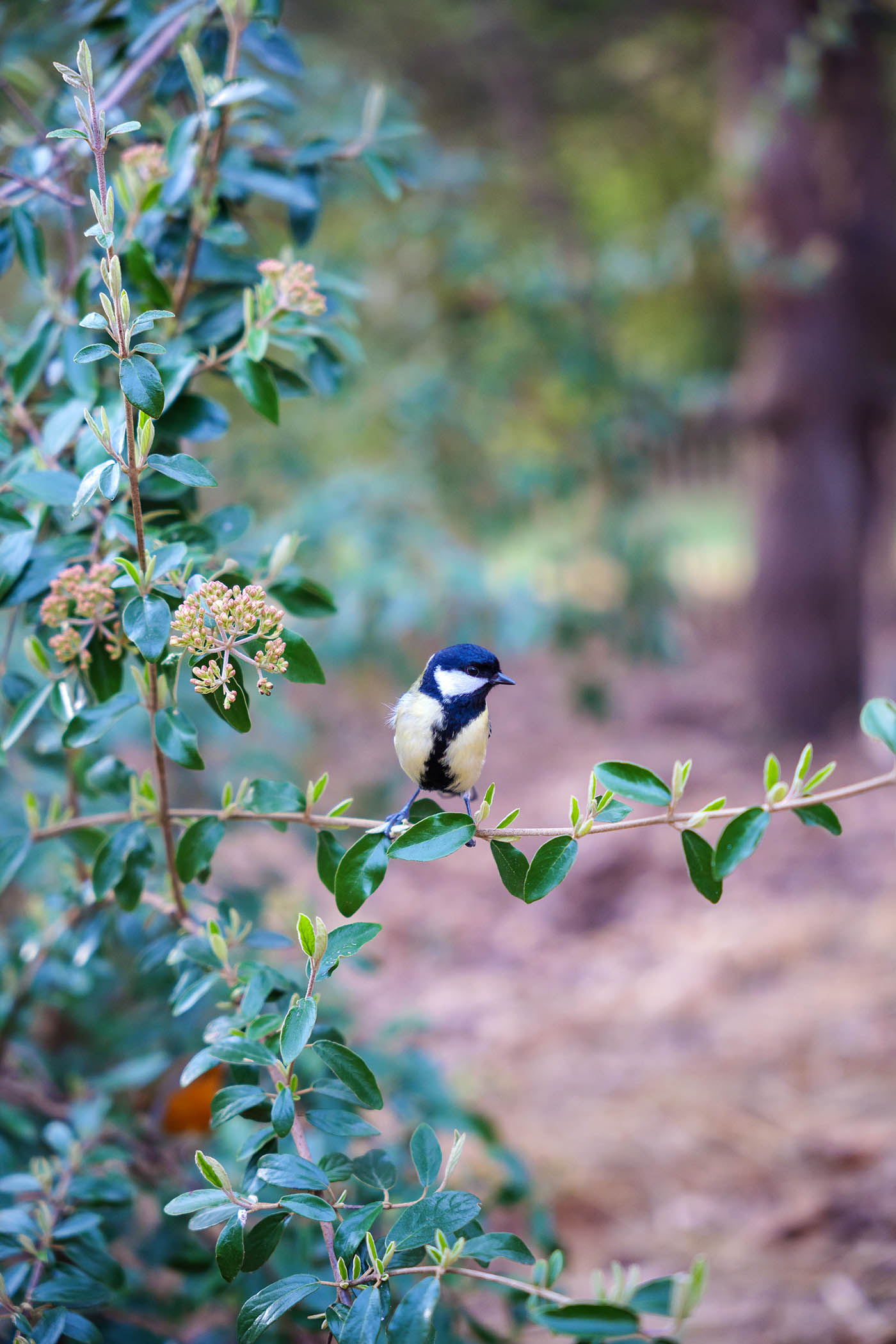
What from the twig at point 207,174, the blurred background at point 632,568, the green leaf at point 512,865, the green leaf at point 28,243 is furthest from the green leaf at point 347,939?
the blurred background at point 632,568

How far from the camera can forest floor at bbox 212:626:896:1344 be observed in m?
2.19

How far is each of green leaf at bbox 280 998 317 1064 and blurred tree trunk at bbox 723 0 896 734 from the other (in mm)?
4509

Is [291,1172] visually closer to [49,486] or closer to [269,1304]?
[269,1304]

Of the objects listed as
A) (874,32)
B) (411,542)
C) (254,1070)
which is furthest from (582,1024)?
(874,32)

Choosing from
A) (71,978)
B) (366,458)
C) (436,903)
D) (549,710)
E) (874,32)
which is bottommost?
(549,710)

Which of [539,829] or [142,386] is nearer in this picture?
[142,386]

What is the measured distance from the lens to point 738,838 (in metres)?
0.86

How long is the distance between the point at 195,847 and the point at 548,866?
15.8 inches

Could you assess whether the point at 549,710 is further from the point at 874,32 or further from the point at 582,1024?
the point at 874,32

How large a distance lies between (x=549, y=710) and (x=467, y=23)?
3.91m

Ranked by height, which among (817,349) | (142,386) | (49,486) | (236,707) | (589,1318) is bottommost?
(817,349)

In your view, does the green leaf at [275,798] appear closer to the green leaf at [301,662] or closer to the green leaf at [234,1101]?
the green leaf at [301,662]

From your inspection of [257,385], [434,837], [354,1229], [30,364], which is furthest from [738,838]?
[30,364]

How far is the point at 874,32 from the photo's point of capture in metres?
4.64
